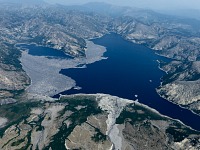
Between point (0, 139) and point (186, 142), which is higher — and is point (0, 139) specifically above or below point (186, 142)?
below

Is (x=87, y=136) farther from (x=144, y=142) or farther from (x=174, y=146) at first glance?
(x=174, y=146)

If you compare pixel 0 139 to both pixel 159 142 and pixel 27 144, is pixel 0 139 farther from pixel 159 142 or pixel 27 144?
pixel 159 142

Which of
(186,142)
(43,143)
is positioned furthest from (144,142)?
(43,143)

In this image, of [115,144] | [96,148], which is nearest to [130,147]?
[115,144]

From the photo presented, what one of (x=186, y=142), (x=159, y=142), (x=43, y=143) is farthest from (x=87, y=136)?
(x=186, y=142)

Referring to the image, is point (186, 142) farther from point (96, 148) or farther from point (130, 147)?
point (96, 148)

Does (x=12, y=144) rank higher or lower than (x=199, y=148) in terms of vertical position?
lower

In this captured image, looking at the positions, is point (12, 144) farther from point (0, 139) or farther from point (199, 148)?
point (199, 148)
